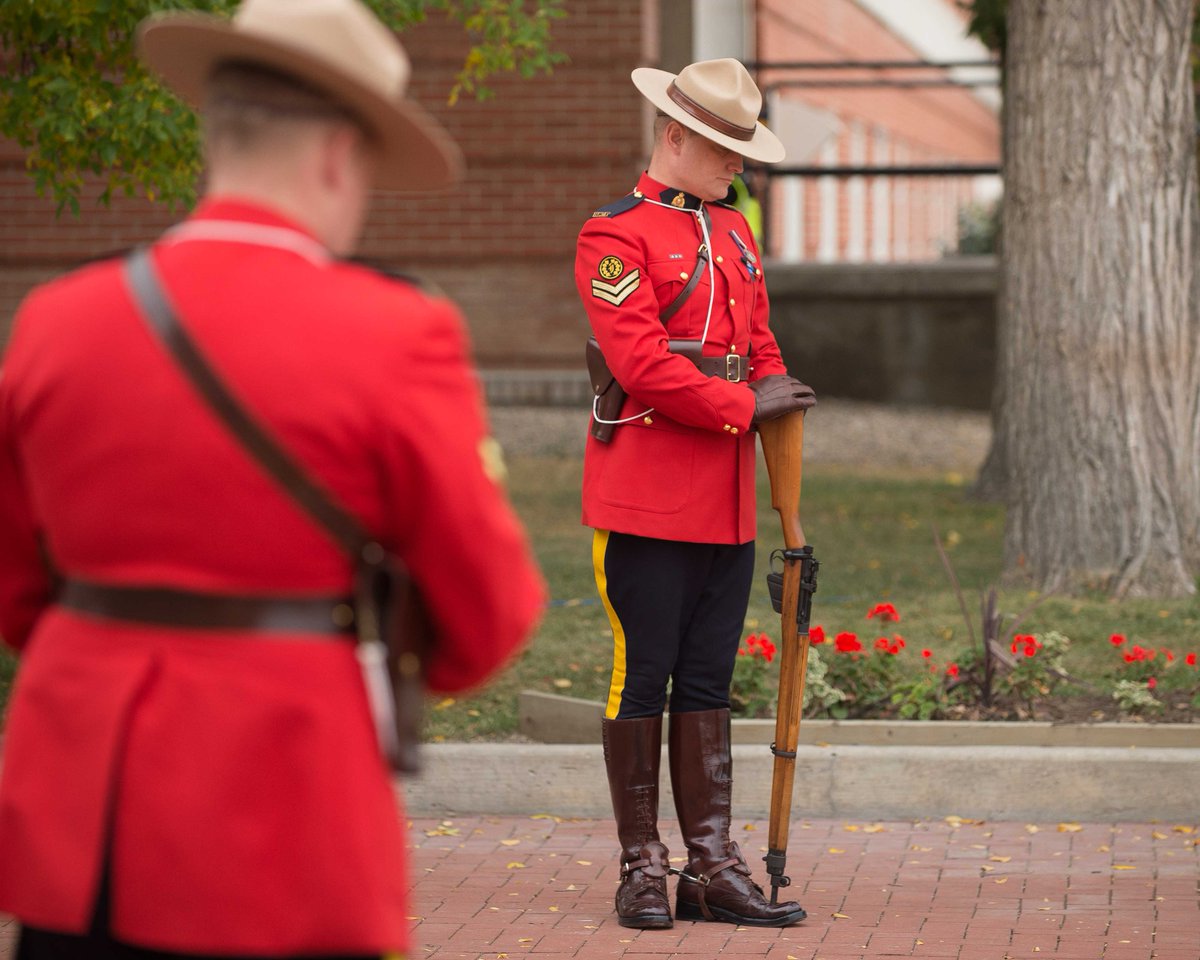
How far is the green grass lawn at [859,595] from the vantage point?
7.23m

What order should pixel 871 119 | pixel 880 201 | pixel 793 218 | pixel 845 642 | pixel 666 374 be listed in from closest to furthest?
pixel 666 374 → pixel 845 642 → pixel 793 218 → pixel 871 119 → pixel 880 201

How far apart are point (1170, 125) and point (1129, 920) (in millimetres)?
4733

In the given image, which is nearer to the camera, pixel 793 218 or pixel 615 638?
pixel 615 638

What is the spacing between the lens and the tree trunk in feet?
28.3

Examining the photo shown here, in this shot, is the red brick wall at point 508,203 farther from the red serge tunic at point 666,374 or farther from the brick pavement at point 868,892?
the red serge tunic at point 666,374

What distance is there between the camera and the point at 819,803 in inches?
238

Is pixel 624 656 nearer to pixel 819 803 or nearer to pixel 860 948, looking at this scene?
pixel 860 948

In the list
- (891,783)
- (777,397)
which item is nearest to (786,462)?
(777,397)

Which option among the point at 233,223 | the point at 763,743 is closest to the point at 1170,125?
the point at 763,743

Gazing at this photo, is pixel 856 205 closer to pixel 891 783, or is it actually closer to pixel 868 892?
pixel 891 783

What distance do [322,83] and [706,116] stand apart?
2559 millimetres

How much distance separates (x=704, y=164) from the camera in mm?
4871

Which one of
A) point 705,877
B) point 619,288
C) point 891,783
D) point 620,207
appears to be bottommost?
point 891,783

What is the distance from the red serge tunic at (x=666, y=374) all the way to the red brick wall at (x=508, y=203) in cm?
1128
